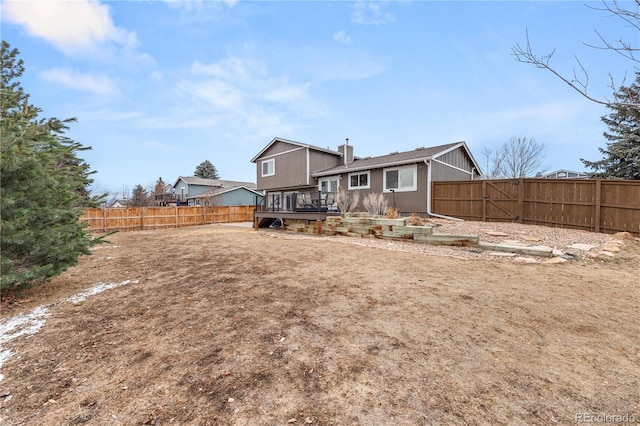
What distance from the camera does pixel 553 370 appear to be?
2137 millimetres

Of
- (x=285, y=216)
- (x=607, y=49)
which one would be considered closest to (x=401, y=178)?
(x=285, y=216)

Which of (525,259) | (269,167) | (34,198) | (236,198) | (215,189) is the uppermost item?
(269,167)

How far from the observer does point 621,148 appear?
13.7 metres

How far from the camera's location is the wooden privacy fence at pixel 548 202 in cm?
808

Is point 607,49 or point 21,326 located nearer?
point 607,49

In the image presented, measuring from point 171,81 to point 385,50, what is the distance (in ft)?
33.5

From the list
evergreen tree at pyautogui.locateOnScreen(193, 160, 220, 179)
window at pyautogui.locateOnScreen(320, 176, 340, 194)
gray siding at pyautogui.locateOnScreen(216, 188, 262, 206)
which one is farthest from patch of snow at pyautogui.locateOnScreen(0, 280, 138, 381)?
evergreen tree at pyautogui.locateOnScreen(193, 160, 220, 179)

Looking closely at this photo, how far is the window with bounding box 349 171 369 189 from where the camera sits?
14348 millimetres

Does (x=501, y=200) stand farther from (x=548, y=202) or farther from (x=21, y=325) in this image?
(x=21, y=325)

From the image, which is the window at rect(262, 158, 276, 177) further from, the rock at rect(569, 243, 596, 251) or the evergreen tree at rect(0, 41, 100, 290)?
the rock at rect(569, 243, 596, 251)

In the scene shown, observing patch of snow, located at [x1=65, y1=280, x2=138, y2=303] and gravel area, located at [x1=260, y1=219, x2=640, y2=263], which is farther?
gravel area, located at [x1=260, y1=219, x2=640, y2=263]

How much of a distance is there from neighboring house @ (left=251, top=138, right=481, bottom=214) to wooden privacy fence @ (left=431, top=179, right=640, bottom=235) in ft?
3.54

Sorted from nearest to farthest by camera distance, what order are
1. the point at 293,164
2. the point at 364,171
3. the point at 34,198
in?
the point at 34,198
the point at 364,171
the point at 293,164

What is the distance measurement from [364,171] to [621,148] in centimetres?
1355
